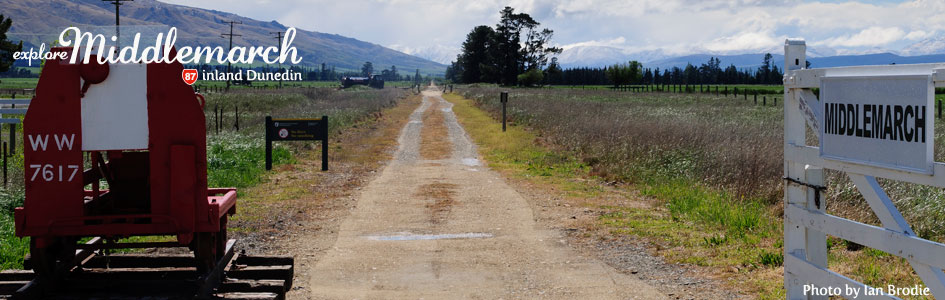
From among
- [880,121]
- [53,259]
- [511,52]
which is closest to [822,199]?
[880,121]

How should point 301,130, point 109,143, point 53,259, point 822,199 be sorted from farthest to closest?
1. point 301,130
2. point 53,259
3. point 822,199
4. point 109,143

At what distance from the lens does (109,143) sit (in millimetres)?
4207

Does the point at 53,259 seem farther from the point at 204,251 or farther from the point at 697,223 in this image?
the point at 697,223

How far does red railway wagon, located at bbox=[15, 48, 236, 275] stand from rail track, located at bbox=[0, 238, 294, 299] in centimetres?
29

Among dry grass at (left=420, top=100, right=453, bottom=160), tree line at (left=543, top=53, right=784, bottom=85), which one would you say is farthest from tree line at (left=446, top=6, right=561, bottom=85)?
dry grass at (left=420, top=100, right=453, bottom=160)

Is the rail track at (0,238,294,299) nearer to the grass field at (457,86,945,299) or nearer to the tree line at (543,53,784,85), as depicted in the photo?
the grass field at (457,86,945,299)

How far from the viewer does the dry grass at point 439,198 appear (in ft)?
34.7

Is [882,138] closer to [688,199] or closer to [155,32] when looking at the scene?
[155,32]

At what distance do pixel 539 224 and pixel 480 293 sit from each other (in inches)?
138

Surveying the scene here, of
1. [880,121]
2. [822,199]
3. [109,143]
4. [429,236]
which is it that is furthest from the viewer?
[429,236]

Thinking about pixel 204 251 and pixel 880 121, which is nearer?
pixel 880 121

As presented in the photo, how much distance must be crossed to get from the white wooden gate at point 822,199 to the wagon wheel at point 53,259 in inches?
168

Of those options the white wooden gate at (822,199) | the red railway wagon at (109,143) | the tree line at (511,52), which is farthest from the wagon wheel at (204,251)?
the tree line at (511,52)

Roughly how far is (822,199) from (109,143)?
3.93m
